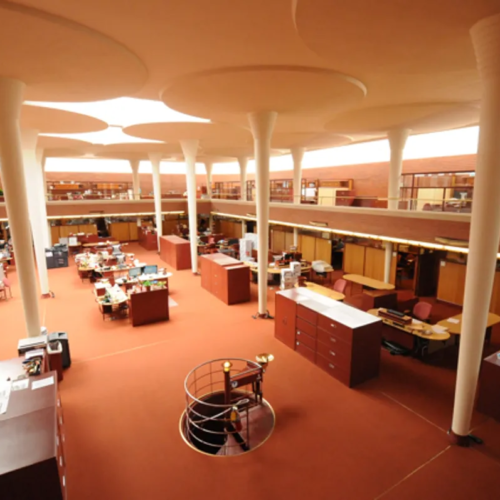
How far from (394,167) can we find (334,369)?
10.9 metres

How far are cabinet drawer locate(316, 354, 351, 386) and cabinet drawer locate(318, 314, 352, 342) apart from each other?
850 millimetres

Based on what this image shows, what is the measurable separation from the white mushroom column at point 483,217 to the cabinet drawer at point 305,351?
3840 mm

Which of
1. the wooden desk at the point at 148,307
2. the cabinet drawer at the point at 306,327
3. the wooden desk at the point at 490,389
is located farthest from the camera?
the wooden desk at the point at 148,307

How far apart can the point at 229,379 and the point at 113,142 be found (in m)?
16.8

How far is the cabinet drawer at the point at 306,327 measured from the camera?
30.6 ft

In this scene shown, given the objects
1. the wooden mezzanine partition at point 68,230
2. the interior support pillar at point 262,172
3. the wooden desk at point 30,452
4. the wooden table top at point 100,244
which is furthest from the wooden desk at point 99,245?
the wooden desk at point 30,452

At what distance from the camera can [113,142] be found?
1912 cm

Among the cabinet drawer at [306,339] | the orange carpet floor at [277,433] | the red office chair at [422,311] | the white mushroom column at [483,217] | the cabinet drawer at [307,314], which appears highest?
the white mushroom column at [483,217]

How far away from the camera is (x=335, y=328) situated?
27.9 feet

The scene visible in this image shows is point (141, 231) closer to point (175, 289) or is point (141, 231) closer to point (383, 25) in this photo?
point (175, 289)

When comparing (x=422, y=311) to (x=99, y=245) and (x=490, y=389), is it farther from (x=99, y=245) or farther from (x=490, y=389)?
(x=99, y=245)

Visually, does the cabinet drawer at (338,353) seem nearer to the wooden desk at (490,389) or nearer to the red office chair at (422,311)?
the wooden desk at (490,389)

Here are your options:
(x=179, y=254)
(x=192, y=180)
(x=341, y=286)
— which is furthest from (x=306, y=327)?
(x=179, y=254)

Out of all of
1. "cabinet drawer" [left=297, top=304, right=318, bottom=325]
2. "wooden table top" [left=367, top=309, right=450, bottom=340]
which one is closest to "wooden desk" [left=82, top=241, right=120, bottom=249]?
"cabinet drawer" [left=297, top=304, right=318, bottom=325]
